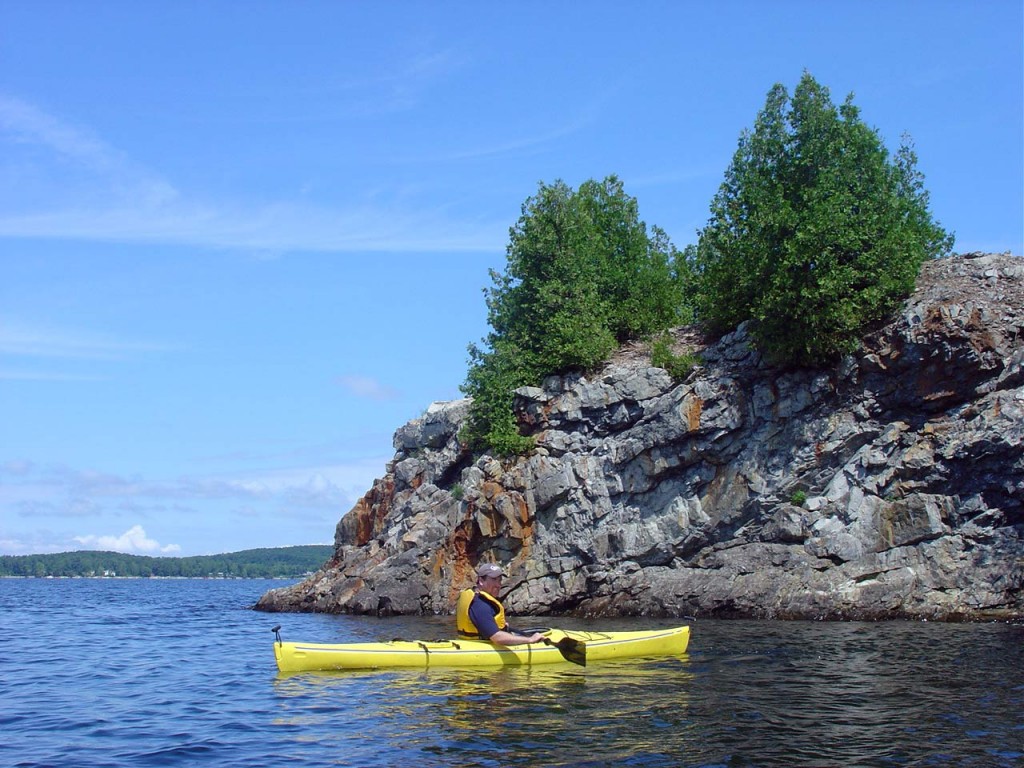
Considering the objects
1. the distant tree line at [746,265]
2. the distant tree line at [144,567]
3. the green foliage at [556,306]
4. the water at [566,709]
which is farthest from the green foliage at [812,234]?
the distant tree line at [144,567]

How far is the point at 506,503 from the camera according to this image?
33281 mm

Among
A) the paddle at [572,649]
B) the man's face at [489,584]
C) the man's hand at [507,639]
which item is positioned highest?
the man's face at [489,584]

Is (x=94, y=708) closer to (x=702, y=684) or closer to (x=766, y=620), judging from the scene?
(x=702, y=684)

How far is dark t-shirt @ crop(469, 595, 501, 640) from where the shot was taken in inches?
695

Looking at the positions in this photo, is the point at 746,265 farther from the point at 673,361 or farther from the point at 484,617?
the point at 484,617

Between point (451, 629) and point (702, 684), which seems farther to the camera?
point (451, 629)

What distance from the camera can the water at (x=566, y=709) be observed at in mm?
11070

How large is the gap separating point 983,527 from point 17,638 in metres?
30.0

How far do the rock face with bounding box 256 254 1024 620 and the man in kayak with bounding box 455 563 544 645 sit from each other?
12193 millimetres

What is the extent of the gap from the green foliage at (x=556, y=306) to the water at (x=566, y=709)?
15.7m

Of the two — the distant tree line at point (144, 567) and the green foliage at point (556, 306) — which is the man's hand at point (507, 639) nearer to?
the green foliage at point (556, 306)

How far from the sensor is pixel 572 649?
59.3ft

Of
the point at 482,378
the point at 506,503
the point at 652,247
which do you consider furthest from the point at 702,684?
the point at 652,247

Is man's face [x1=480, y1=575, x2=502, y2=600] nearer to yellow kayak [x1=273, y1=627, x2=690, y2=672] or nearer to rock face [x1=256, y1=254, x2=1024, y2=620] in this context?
yellow kayak [x1=273, y1=627, x2=690, y2=672]
